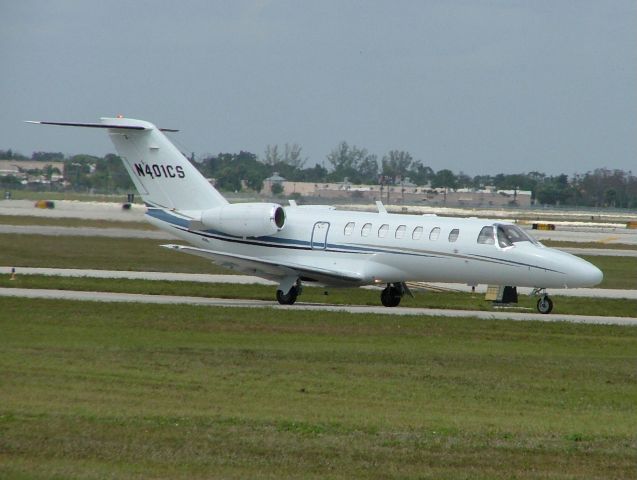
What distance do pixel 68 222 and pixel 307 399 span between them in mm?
58065

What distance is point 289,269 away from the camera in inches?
1166

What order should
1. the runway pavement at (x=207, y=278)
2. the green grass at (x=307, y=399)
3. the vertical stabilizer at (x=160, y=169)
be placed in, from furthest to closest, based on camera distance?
the runway pavement at (x=207, y=278) < the vertical stabilizer at (x=160, y=169) < the green grass at (x=307, y=399)

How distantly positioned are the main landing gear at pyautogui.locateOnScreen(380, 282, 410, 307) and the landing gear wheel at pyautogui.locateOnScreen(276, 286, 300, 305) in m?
2.34

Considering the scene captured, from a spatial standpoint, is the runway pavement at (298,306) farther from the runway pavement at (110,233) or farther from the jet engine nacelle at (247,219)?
the runway pavement at (110,233)

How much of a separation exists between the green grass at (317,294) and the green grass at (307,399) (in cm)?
662

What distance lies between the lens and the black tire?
30.5 metres

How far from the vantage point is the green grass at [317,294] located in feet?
103

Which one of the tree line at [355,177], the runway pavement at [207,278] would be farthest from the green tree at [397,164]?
the runway pavement at [207,278]

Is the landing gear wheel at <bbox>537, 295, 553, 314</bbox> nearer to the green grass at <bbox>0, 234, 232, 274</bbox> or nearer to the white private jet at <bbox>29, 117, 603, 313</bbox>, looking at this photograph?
the white private jet at <bbox>29, 117, 603, 313</bbox>

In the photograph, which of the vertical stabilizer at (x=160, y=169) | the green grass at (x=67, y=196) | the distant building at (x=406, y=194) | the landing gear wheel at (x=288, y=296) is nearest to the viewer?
the landing gear wheel at (x=288, y=296)

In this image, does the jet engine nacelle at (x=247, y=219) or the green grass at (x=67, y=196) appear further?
the green grass at (x=67, y=196)

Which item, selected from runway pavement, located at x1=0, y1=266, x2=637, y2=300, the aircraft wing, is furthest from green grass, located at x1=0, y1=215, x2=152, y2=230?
the aircraft wing

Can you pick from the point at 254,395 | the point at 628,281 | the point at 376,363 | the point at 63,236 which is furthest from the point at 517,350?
the point at 63,236

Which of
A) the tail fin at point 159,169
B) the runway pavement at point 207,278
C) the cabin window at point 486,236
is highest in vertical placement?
the tail fin at point 159,169
